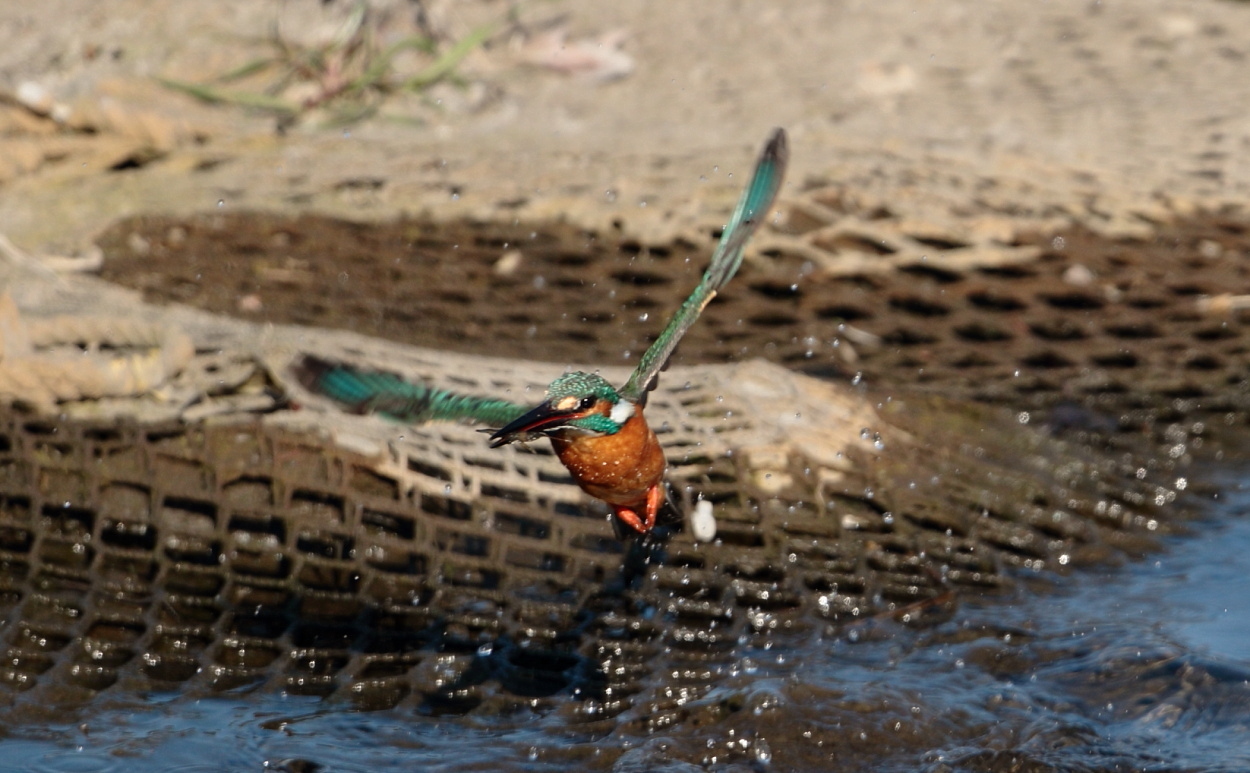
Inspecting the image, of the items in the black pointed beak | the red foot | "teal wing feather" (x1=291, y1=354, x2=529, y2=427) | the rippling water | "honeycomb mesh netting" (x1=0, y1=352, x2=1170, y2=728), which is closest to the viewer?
the black pointed beak

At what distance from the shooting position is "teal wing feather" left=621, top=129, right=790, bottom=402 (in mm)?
2756

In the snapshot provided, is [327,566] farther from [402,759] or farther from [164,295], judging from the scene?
[164,295]

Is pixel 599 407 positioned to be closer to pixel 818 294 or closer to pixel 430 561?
pixel 430 561

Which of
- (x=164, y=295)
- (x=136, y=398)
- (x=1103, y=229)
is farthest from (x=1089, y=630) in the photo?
(x=164, y=295)

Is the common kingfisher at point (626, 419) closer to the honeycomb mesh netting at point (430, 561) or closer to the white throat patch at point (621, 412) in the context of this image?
the white throat patch at point (621, 412)

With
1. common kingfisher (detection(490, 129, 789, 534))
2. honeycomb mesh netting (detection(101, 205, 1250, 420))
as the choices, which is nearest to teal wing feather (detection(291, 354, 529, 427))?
common kingfisher (detection(490, 129, 789, 534))

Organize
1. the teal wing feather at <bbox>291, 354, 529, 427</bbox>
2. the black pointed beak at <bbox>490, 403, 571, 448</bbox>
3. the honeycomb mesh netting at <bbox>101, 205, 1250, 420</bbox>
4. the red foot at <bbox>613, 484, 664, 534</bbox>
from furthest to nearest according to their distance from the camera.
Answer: the honeycomb mesh netting at <bbox>101, 205, 1250, 420</bbox>
the red foot at <bbox>613, 484, 664, 534</bbox>
the teal wing feather at <bbox>291, 354, 529, 427</bbox>
the black pointed beak at <bbox>490, 403, 571, 448</bbox>

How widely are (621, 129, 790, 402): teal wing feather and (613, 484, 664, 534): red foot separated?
214mm

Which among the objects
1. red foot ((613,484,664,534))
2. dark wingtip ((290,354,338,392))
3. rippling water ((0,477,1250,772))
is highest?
dark wingtip ((290,354,338,392))

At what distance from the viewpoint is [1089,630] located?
3170 mm

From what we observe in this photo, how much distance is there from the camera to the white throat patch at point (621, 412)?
2524mm

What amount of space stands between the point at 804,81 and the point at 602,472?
3.87 meters

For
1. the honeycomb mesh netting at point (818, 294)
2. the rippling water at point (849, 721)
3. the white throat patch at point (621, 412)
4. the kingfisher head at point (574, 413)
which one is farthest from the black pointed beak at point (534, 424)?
the honeycomb mesh netting at point (818, 294)

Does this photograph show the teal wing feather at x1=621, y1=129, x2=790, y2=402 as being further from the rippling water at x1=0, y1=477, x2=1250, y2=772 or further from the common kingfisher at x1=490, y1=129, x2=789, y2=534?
the rippling water at x1=0, y1=477, x2=1250, y2=772
